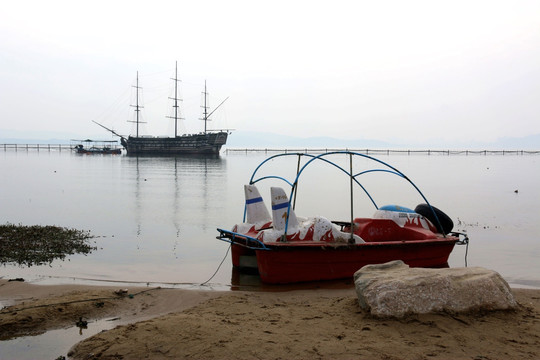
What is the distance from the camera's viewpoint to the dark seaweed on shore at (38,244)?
36.9 feet

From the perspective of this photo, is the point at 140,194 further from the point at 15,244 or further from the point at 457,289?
the point at 457,289

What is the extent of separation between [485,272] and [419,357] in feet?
7.00

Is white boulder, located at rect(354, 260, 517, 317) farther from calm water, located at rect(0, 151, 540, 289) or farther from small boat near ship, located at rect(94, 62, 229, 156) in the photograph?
small boat near ship, located at rect(94, 62, 229, 156)

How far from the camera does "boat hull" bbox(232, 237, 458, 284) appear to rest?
31.5ft

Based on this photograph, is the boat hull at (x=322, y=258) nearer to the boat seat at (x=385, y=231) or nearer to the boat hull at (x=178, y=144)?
the boat seat at (x=385, y=231)

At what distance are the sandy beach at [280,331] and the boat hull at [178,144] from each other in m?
94.3

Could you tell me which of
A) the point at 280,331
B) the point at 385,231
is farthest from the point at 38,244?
the point at 280,331

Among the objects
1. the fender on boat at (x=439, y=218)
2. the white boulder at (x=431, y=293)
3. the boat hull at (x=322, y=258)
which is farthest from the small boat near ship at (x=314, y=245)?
the white boulder at (x=431, y=293)

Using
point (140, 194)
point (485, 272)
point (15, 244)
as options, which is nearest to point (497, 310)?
point (485, 272)

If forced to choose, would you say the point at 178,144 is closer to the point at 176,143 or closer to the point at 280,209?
the point at 176,143

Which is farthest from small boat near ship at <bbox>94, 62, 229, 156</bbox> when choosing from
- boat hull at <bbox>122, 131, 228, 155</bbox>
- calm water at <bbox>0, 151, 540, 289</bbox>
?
calm water at <bbox>0, 151, 540, 289</bbox>

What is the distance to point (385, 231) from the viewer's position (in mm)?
11273

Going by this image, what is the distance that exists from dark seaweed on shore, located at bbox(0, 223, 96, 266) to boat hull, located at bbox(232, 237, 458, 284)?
5362 mm

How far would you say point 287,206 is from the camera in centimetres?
969
